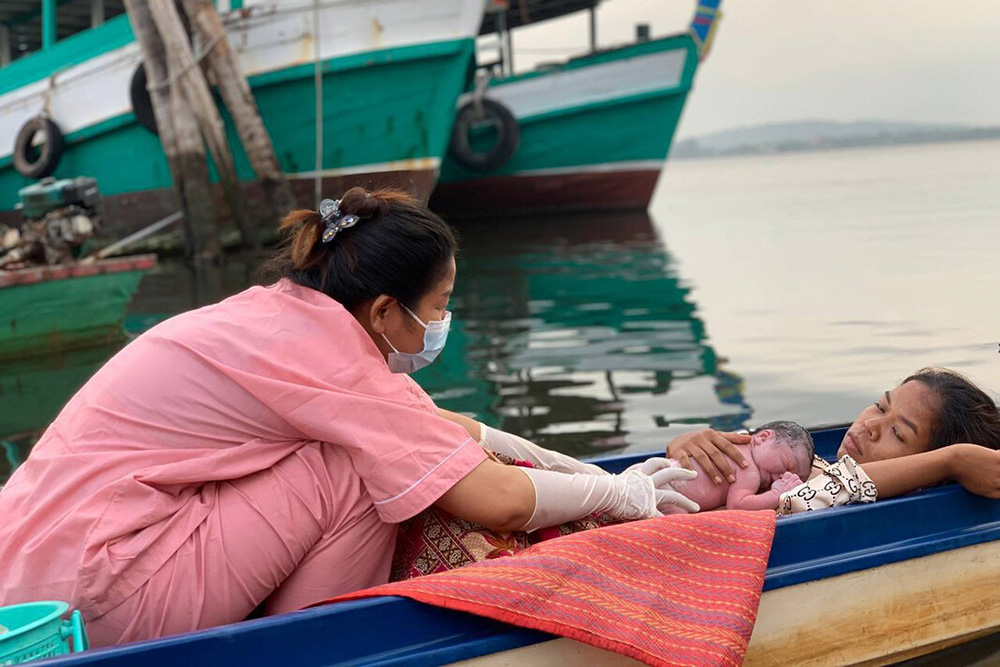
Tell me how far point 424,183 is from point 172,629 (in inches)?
476

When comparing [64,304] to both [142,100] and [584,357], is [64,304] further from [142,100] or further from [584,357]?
[142,100]

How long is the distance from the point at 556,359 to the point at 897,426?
4254 mm

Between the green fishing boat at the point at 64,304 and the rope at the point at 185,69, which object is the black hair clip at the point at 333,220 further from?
the rope at the point at 185,69

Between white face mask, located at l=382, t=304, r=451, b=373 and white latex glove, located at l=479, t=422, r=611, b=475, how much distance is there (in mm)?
555

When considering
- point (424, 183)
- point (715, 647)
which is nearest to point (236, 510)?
point (715, 647)

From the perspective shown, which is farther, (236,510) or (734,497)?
(734,497)

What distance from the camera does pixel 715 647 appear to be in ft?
7.11

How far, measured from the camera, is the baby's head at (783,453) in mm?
3053

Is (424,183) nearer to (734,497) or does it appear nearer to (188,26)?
(188,26)

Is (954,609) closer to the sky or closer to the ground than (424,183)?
closer to the sky

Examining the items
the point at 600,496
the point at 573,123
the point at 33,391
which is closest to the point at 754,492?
the point at 600,496

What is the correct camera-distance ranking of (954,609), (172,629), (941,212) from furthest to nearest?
1. (941,212)
2. (954,609)
3. (172,629)

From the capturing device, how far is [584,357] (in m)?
7.20

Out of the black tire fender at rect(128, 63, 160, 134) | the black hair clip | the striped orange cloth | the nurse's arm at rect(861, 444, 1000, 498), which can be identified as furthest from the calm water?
the black hair clip
